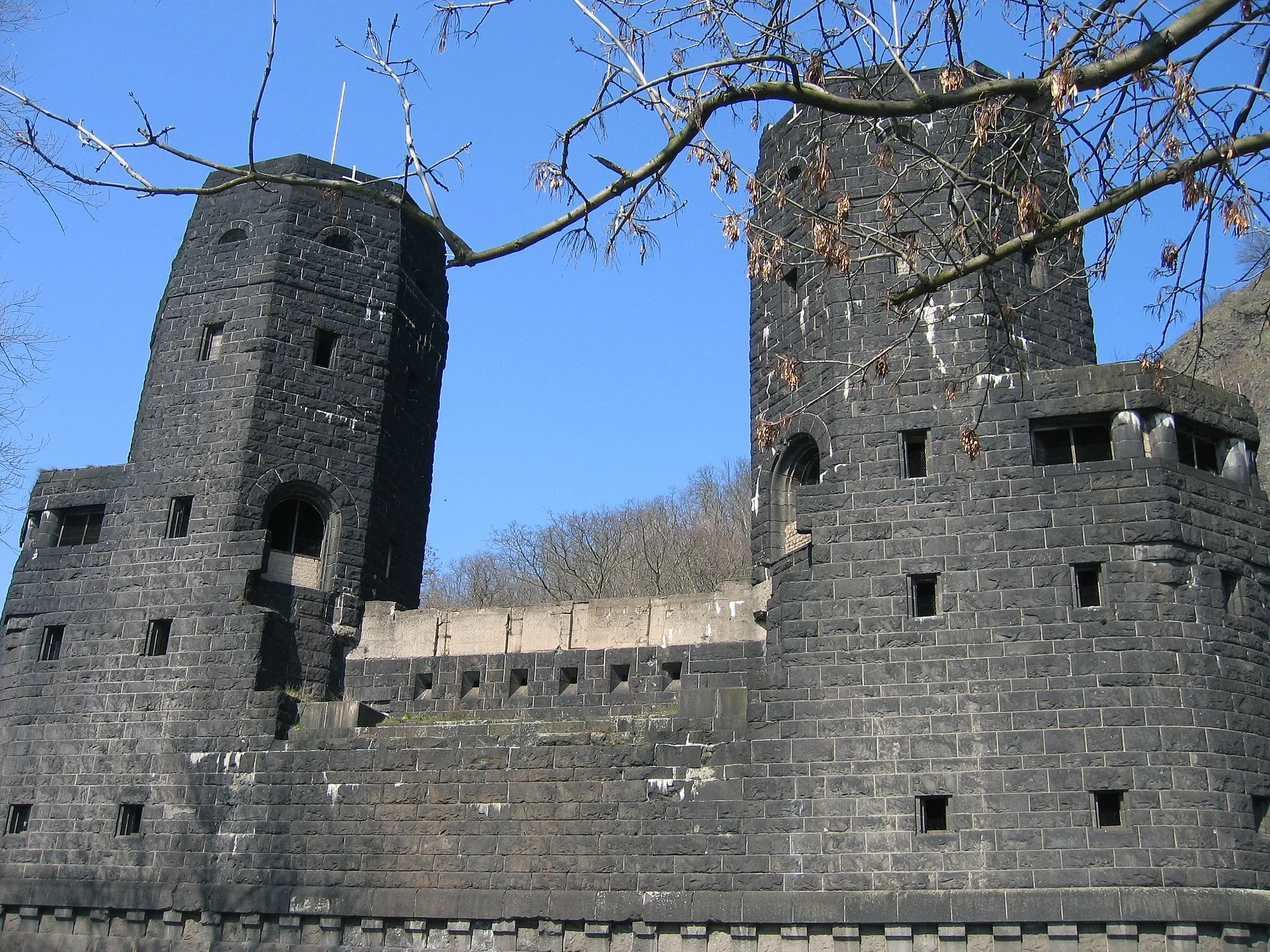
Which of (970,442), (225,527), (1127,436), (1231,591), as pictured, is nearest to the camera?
(970,442)

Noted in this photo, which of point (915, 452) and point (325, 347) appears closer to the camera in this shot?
point (915, 452)

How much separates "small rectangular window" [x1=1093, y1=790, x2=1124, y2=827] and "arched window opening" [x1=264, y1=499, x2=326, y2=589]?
1120 cm

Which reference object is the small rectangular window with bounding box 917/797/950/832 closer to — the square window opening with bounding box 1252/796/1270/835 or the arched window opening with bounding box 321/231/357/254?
the square window opening with bounding box 1252/796/1270/835

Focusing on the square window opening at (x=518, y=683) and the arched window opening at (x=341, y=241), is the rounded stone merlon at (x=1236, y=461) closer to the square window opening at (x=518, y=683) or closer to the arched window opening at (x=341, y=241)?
the square window opening at (x=518, y=683)

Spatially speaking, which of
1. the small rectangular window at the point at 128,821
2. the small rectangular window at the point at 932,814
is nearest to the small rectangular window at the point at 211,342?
the small rectangular window at the point at 128,821

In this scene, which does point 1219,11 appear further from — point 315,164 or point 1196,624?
point 315,164

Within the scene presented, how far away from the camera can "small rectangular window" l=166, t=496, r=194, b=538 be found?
64.2 feet

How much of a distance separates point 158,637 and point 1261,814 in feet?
46.8

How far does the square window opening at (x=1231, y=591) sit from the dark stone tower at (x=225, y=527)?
38.3 feet

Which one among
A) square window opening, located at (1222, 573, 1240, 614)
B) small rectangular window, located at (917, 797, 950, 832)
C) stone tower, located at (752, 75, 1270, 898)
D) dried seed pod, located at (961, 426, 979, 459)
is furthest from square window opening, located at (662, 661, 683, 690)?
dried seed pod, located at (961, 426, 979, 459)

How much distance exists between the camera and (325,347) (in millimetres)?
20953

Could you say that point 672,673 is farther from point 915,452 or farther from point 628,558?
point 628,558

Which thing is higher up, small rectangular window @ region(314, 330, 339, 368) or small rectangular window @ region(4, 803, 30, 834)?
small rectangular window @ region(314, 330, 339, 368)

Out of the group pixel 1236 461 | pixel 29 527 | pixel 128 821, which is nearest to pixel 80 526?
pixel 29 527
